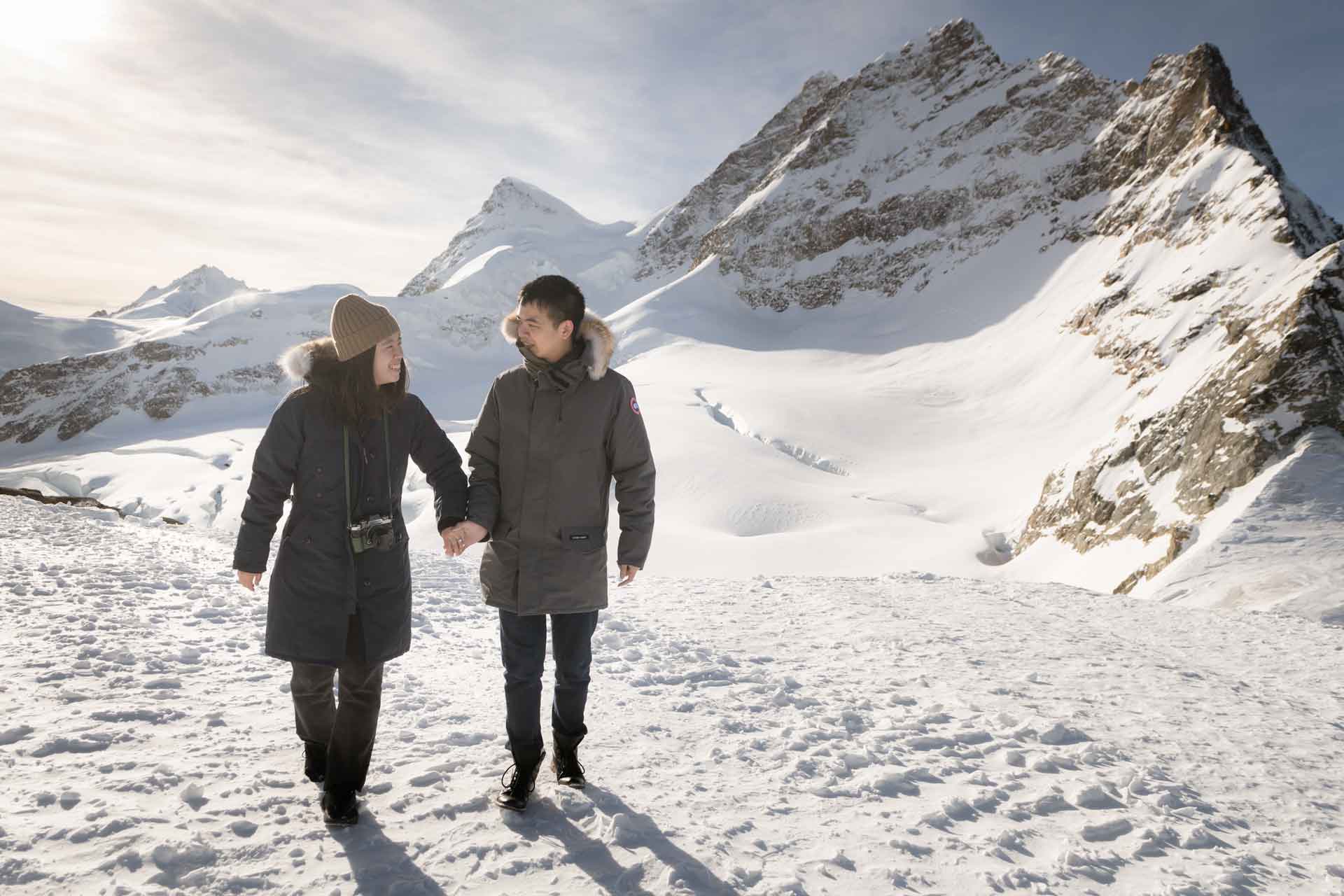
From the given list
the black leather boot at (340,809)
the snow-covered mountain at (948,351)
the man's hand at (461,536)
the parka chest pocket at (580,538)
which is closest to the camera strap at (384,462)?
the man's hand at (461,536)

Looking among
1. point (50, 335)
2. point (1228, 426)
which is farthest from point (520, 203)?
point (1228, 426)

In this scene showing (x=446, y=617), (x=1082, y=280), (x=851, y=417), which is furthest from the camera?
(x=1082, y=280)

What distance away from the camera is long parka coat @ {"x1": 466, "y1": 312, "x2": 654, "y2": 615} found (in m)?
3.28

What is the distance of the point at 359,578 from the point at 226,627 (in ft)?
14.5

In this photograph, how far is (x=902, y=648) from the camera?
19.8 feet

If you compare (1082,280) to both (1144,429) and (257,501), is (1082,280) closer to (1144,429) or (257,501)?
(1144,429)

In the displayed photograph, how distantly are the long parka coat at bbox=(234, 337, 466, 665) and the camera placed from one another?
45mm

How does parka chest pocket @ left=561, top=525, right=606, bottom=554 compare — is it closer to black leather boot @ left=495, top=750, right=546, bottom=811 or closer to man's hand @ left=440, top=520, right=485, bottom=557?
man's hand @ left=440, top=520, right=485, bottom=557

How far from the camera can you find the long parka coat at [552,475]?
3279 millimetres

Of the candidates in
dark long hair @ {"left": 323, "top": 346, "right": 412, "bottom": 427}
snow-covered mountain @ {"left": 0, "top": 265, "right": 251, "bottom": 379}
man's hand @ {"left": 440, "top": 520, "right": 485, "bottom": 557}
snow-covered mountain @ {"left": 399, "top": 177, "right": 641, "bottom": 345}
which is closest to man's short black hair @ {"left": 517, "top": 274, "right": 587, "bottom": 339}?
dark long hair @ {"left": 323, "top": 346, "right": 412, "bottom": 427}

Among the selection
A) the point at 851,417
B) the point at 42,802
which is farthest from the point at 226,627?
the point at 851,417

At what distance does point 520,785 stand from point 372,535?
136 cm

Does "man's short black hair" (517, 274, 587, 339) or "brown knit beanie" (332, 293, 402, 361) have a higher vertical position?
"man's short black hair" (517, 274, 587, 339)

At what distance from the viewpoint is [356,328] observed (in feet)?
10.2
